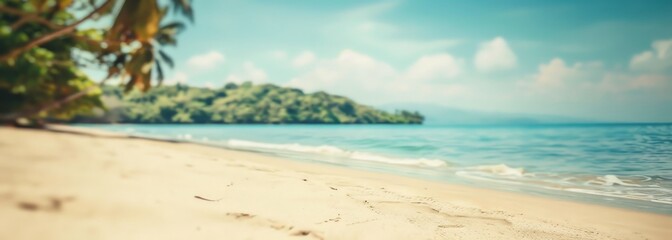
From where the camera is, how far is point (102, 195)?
2346 mm

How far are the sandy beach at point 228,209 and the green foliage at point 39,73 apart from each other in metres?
13.7

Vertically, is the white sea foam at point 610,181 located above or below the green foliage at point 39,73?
below

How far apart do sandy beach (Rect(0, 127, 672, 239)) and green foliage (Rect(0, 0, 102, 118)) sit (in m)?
13.7

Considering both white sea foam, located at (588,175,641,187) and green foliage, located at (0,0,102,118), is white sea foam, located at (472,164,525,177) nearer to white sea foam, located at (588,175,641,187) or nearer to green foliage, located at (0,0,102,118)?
white sea foam, located at (588,175,641,187)

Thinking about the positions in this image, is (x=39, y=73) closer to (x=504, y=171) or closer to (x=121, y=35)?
(x=121, y=35)

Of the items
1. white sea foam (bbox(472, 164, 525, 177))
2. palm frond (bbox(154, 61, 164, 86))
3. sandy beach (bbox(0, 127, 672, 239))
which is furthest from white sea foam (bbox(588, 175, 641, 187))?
palm frond (bbox(154, 61, 164, 86))

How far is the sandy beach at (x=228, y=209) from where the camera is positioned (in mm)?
1970

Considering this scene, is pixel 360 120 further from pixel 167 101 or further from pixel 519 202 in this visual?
pixel 519 202

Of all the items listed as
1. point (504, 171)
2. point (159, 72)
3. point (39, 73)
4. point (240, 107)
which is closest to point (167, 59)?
point (159, 72)

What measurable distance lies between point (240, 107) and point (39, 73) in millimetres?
98215

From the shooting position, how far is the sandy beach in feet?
6.46

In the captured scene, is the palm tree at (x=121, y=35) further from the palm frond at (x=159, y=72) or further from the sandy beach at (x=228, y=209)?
the sandy beach at (x=228, y=209)

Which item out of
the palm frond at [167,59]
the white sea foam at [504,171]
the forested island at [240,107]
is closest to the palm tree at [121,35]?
the palm frond at [167,59]

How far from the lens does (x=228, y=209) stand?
3326mm
